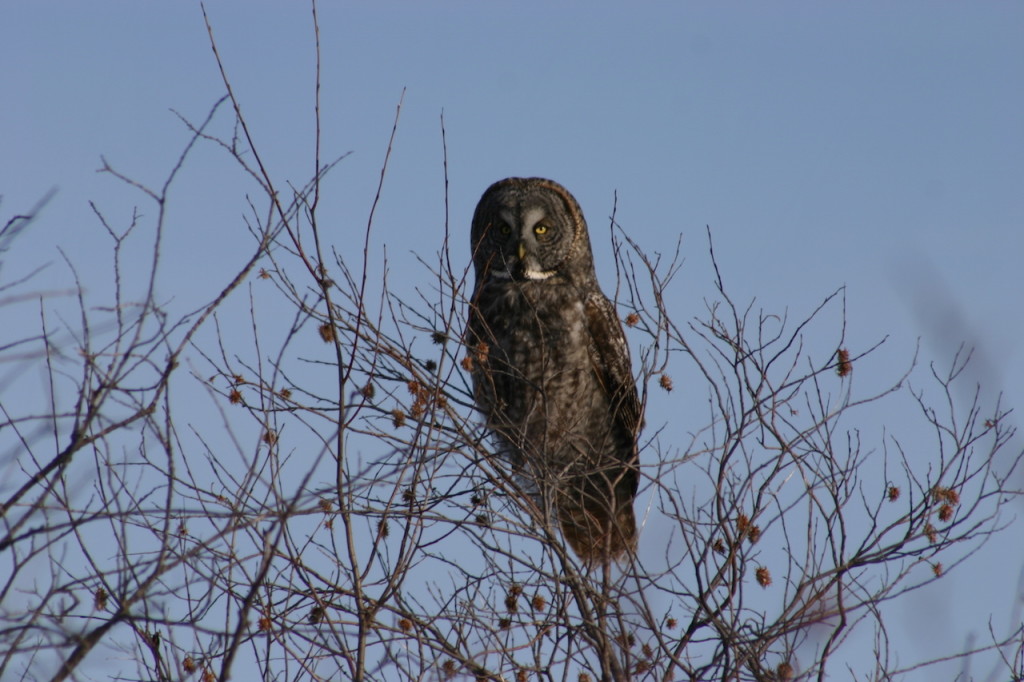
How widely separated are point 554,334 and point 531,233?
0.90 metres

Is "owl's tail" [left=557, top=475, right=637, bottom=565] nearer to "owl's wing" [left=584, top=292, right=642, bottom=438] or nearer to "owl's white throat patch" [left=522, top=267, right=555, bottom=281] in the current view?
"owl's wing" [left=584, top=292, right=642, bottom=438]

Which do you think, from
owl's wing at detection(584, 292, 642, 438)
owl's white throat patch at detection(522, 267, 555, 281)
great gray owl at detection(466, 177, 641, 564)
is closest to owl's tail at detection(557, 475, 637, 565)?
great gray owl at detection(466, 177, 641, 564)

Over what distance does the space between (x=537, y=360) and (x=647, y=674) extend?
2.80m

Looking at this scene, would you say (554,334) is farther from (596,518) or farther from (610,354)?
(596,518)

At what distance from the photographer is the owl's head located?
7.59 metres

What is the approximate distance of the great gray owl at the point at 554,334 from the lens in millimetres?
6984

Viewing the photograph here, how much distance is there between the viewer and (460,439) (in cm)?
443

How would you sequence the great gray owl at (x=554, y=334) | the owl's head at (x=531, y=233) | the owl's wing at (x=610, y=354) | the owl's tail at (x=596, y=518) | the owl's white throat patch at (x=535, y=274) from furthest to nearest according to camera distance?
the owl's head at (x=531, y=233)
the owl's white throat patch at (x=535, y=274)
the owl's wing at (x=610, y=354)
the great gray owl at (x=554, y=334)
the owl's tail at (x=596, y=518)

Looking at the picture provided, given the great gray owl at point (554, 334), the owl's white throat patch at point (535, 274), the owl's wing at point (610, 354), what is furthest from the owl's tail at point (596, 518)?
the owl's white throat patch at point (535, 274)

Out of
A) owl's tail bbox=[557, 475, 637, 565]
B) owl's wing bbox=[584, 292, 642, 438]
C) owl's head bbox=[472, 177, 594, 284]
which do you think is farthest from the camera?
→ owl's head bbox=[472, 177, 594, 284]

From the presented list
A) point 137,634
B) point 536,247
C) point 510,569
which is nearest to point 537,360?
point 536,247

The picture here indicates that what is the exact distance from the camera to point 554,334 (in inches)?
281

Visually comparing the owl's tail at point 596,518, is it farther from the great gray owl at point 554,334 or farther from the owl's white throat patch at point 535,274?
the owl's white throat patch at point 535,274

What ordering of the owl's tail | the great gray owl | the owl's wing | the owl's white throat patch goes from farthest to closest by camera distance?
the owl's white throat patch
the owl's wing
the great gray owl
the owl's tail
